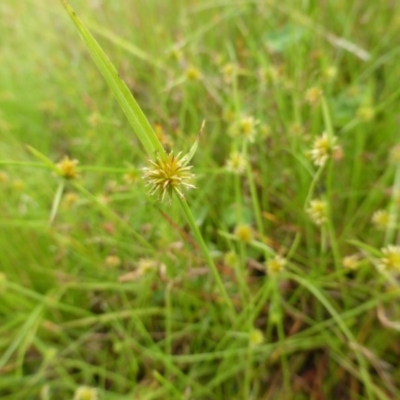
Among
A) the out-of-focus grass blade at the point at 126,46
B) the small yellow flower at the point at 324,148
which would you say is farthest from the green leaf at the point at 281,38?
the small yellow flower at the point at 324,148

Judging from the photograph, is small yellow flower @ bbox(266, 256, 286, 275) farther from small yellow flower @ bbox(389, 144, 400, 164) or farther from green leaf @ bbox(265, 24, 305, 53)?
green leaf @ bbox(265, 24, 305, 53)

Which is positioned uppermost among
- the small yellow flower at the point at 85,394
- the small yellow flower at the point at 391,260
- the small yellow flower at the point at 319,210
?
the small yellow flower at the point at 319,210

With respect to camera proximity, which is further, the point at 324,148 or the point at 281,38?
the point at 281,38

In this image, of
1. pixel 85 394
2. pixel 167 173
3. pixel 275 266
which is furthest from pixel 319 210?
pixel 85 394

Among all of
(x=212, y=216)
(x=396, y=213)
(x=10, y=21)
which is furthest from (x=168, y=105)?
(x=10, y=21)

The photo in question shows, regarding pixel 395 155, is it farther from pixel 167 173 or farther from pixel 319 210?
pixel 167 173

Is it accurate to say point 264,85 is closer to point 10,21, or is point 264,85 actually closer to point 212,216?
point 212,216

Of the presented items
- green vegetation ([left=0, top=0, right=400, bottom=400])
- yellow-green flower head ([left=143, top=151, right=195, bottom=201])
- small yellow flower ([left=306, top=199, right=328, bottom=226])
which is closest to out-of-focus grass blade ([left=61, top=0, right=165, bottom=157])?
yellow-green flower head ([left=143, top=151, right=195, bottom=201])

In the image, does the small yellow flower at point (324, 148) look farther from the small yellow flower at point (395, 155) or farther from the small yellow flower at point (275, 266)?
the small yellow flower at point (395, 155)
